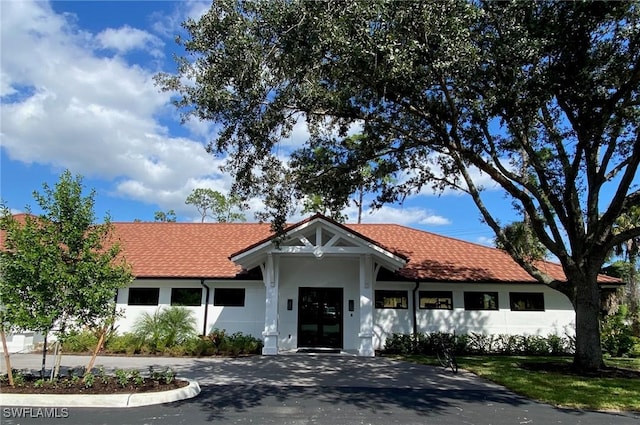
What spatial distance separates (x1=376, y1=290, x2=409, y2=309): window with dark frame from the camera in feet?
64.2

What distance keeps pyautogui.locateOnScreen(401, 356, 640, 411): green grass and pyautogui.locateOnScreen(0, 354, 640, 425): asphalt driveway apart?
0.44 metres

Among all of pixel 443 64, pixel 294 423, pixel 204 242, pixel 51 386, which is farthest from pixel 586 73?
pixel 204 242

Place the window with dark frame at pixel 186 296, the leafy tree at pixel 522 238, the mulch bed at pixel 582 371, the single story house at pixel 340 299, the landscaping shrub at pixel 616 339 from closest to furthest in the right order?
the mulch bed at pixel 582 371 < the leafy tree at pixel 522 238 < the landscaping shrub at pixel 616 339 < the single story house at pixel 340 299 < the window with dark frame at pixel 186 296

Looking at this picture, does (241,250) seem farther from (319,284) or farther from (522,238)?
(522,238)

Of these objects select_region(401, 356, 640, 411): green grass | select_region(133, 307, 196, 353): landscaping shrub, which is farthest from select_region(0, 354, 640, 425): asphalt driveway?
select_region(133, 307, 196, 353): landscaping shrub

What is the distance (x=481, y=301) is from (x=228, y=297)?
1066 centimetres

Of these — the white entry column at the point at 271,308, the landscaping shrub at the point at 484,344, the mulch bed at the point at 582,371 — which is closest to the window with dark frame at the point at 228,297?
the white entry column at the point at 271,308

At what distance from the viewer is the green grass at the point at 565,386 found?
9328mm

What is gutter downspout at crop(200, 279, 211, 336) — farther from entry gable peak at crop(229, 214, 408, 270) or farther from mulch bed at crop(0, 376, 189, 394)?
mulch bed at crop(0, 376, 189, 394)

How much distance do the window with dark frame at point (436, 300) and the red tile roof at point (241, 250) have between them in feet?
2.71

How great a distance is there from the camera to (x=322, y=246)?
17125 millimetres

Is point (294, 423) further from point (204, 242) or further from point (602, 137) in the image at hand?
point (204, 242)

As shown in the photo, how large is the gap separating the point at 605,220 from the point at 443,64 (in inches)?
315

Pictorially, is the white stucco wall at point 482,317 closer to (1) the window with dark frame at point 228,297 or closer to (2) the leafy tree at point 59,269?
(1) the window with dark frame at point 228,297
